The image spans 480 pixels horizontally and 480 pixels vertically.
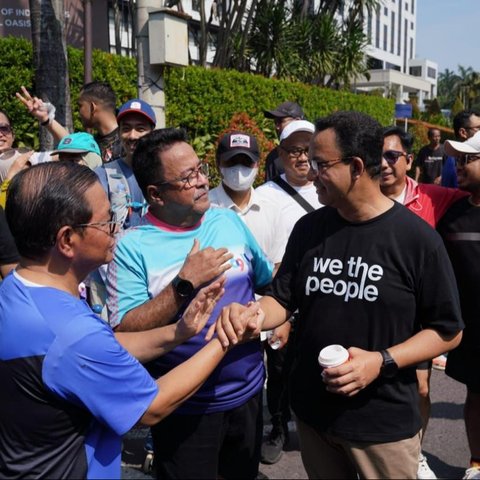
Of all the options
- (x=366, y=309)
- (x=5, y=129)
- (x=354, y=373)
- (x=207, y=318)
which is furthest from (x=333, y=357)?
(x=5, y=129)

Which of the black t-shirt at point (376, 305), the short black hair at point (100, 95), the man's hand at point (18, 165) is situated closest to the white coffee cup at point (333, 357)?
the black t-shirt at point (376, 305)

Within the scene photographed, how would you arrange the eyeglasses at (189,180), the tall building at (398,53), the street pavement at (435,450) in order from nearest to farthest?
1. the eyeglasses at (189,180)
2. the street pavement at (435,450)
3. the tall building at (398,53)

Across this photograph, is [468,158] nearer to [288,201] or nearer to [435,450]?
[288,201]

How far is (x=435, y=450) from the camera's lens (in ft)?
12.5

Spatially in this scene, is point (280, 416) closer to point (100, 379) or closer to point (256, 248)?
point (256, 248)

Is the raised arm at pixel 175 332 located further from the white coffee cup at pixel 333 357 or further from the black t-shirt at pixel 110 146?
the black t-shirt at pixel 110 146

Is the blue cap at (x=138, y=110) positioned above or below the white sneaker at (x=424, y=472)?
above

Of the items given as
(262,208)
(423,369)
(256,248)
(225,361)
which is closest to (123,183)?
(262,208)

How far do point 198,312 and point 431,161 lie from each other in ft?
31.5

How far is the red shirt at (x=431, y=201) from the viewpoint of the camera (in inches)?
128

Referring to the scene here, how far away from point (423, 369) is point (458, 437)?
0.99 meters

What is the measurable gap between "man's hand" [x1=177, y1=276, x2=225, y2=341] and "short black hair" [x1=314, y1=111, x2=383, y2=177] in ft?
2.37

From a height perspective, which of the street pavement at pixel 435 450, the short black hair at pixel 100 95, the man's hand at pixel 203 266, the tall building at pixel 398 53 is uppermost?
the tall building at pixel 398 53

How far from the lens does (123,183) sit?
12.0ft
